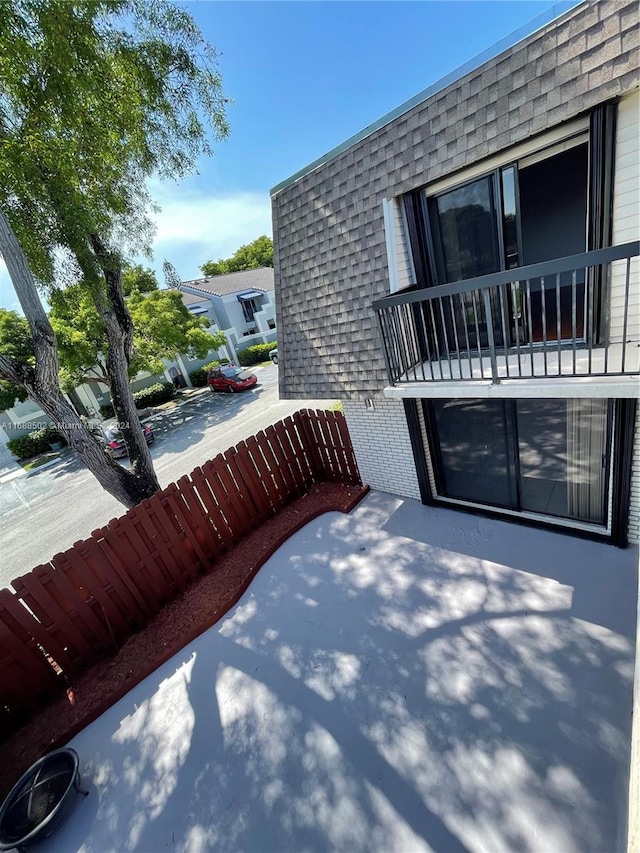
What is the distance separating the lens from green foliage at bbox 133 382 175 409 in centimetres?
2038

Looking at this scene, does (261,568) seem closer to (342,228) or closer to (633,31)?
(342,228)

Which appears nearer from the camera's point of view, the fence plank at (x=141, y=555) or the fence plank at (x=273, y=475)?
the fence plank at (x=141, y=555)

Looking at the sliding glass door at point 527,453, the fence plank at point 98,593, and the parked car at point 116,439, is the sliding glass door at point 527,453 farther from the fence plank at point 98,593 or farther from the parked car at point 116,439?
the parked car at point 116,439

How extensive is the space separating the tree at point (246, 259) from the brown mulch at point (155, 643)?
170ft

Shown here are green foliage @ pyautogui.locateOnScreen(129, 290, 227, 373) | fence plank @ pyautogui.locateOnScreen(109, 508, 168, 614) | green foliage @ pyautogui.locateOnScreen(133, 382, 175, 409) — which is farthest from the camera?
green foliage @ pyautogui.locateOnScreen(133, 382, 175, 409)

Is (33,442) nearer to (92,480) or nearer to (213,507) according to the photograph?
(92,480)

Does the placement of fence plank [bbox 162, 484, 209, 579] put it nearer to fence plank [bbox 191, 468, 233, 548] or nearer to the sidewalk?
fence plank [bbox 191, 468, 233, 548]

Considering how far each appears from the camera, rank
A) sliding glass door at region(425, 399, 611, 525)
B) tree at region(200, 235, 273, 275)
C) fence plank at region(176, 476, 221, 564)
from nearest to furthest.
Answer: sliding glass door at region(425, 399, 611, 525)
fence plank at region(176, 476, 221, 564)
tree at region(200, 235, 273, 275)

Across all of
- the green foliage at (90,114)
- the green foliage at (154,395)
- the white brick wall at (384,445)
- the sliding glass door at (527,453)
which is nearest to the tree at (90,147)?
the green foliage at (90,114)

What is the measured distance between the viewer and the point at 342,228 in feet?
15.4

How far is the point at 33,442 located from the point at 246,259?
43795 millimetres

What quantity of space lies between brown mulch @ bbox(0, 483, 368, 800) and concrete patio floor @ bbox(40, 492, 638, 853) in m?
0.17

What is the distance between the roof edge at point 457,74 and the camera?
2955 mm

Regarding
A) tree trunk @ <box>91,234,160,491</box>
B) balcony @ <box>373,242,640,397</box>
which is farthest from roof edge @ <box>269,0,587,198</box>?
tree trunk @ <box>91,234,160,491</box>
